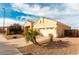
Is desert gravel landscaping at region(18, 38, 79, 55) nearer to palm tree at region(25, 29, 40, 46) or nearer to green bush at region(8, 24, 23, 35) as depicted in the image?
palm tree at region(25, 29, 40, 46)

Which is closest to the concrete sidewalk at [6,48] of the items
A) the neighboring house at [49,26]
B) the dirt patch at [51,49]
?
the dirt patch at [51,49]

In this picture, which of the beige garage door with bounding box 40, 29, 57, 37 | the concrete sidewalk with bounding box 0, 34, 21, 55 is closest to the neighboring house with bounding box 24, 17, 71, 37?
the beige garage door with bounding box 40, 29, 57, 37

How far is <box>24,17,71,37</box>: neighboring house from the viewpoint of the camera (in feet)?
6.25

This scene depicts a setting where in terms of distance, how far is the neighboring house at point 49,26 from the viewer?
1.90 metres

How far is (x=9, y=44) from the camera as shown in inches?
75.5

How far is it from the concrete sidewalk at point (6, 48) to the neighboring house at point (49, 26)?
0.22 m

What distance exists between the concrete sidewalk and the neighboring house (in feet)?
0.74

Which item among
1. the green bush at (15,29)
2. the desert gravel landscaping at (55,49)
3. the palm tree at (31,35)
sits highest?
the green bush at (15,29)

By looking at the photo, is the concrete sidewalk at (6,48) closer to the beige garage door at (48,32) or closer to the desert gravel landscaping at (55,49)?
the desert gravel landscaping at (55,49)

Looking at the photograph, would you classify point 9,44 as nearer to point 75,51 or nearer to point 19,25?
point 19,25

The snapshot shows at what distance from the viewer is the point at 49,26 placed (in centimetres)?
192

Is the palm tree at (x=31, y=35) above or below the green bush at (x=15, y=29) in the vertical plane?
below
